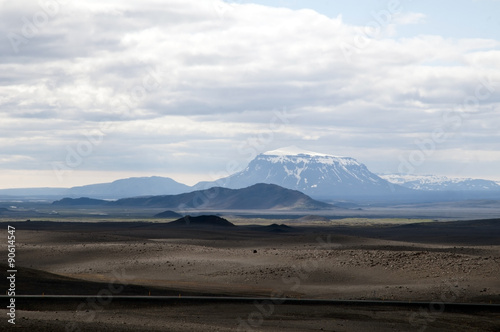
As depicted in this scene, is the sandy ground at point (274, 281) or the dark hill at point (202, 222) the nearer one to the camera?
the sandy ground at point (274, 281)

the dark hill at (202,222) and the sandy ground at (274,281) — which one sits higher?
the dark hill at (202,222)

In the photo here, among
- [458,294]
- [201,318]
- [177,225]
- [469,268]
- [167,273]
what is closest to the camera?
[201,318]

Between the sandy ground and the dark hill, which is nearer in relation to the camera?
the sandy ground

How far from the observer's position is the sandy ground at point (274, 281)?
3456 centimetres

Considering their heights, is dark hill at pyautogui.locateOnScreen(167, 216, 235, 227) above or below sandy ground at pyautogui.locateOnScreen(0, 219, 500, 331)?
above

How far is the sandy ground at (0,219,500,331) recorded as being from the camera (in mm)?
34562

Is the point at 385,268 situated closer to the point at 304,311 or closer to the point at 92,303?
the point at 304,311

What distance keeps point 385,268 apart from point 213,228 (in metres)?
80.7

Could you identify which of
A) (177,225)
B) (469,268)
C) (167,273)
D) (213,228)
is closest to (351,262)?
(469,268)

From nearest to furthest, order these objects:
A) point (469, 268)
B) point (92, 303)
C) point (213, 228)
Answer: point (92, 303) → point (469, 268) → point (213, 228)

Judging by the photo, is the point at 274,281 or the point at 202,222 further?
the point at 202,222

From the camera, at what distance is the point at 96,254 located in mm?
72938

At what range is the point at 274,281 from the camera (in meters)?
55.9

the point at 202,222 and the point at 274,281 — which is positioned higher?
the point at 202,222
